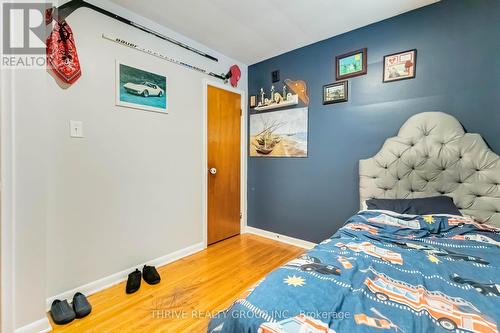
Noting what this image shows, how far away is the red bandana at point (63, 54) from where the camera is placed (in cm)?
158

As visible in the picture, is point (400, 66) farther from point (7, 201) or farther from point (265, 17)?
point (7, 201)

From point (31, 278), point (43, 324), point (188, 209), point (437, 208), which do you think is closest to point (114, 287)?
point (43, 324)

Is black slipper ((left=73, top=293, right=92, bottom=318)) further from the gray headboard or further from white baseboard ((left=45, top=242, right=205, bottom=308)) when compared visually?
the gray headboard

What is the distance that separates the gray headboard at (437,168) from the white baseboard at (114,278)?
2005 mm

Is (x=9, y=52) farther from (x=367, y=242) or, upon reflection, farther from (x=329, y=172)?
(x=329, y=172)

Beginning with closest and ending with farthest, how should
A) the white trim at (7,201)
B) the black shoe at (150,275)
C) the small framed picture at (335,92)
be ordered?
the white trim at (7,201) < the black shoe at (150,275) < the small framed picture at (335,92)

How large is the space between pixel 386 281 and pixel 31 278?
2004 millimetres

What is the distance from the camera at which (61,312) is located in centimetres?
151

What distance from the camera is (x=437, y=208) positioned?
170 cm

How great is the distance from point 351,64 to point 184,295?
2735 mm

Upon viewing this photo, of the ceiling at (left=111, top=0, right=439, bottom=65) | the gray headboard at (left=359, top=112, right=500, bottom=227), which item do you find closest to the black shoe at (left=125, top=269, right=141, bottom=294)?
the gray headboard at (left=359, top=112, right=500, bottom=227)

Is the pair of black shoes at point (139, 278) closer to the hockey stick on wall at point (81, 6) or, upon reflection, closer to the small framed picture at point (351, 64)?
the hockey stick on wall at point (81, 6)

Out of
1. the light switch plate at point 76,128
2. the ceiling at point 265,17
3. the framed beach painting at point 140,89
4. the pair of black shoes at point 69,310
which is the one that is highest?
the ceiling at point 265,17

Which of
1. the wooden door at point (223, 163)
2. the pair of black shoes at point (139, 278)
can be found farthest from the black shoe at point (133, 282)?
the wooden door at point (223, 163)
